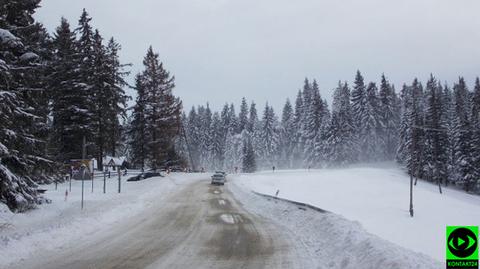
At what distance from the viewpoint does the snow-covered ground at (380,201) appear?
114 ft

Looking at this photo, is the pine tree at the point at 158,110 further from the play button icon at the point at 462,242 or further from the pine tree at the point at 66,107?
the play button icon at the point at 462,242

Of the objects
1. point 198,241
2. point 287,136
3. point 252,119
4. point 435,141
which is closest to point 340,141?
point 435,141

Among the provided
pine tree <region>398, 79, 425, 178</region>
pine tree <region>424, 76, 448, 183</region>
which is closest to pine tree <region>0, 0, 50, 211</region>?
pine tree <region>398, 79, 425, 178</region>

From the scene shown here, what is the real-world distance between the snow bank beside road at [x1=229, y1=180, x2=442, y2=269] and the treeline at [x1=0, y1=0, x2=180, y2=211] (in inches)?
477

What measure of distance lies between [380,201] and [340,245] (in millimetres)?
41535

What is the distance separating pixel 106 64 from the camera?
50500mm

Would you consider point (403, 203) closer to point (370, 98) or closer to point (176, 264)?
point (176, 264)

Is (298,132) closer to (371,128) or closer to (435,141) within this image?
(371,128)

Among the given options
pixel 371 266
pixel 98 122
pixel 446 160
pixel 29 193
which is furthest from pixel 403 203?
pixel 371 266

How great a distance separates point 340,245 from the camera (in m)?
12.3

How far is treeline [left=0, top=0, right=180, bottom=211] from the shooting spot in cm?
2023

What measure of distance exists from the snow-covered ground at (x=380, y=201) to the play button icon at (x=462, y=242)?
2203 centimetres

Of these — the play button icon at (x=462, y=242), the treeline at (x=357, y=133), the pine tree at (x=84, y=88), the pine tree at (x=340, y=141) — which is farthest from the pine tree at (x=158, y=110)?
the play button icon at (x=462, y=242)

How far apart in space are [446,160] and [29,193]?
234 feet
